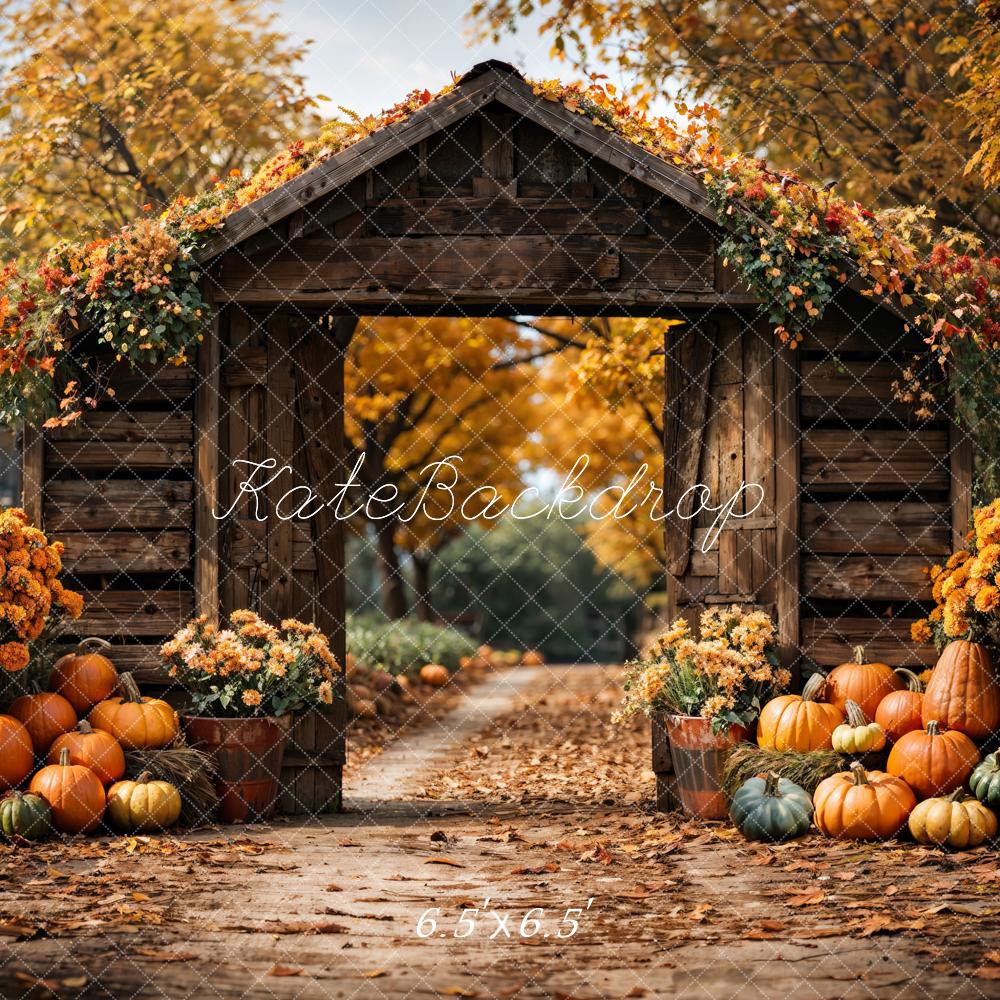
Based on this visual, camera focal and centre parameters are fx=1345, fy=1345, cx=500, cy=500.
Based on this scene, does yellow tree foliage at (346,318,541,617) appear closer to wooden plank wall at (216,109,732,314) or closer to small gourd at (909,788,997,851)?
wooden plank wall at (216,109,732,314)

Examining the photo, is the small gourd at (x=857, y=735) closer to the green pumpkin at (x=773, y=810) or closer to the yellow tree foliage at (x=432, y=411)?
the green pumpkin at (x=773, y=810)

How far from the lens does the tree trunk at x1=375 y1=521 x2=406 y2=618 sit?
68.3 ft

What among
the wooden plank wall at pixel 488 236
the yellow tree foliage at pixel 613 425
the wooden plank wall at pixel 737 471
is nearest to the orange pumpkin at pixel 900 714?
the wooden plank wall at pixel 737 471

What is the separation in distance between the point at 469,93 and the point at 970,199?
20.6 ft

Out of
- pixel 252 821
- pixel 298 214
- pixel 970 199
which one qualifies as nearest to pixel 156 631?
pixel 252 821

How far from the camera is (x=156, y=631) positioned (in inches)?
369

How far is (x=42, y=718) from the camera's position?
28.2 feet

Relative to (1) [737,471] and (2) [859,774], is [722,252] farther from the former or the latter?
(2) [859,774]

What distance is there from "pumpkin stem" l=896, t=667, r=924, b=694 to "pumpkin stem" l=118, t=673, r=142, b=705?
506 centimetres

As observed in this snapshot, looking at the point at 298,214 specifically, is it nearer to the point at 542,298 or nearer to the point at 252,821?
the point at 542,298

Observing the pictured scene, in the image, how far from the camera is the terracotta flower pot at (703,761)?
8.87m

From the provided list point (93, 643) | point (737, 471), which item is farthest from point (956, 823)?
point (93, 643)

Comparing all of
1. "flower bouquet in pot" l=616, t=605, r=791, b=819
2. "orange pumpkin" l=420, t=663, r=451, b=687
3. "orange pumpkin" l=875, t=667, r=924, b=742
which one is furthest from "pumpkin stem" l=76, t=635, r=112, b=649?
"orange pumpkin" l=420, t=663, r=451, b=687

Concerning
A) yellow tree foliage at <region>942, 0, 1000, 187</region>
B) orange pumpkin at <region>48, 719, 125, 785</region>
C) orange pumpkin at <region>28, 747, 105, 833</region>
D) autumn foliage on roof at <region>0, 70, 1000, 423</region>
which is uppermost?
yellow tree foliage at <region>942, 0, 1000, 187</region>
